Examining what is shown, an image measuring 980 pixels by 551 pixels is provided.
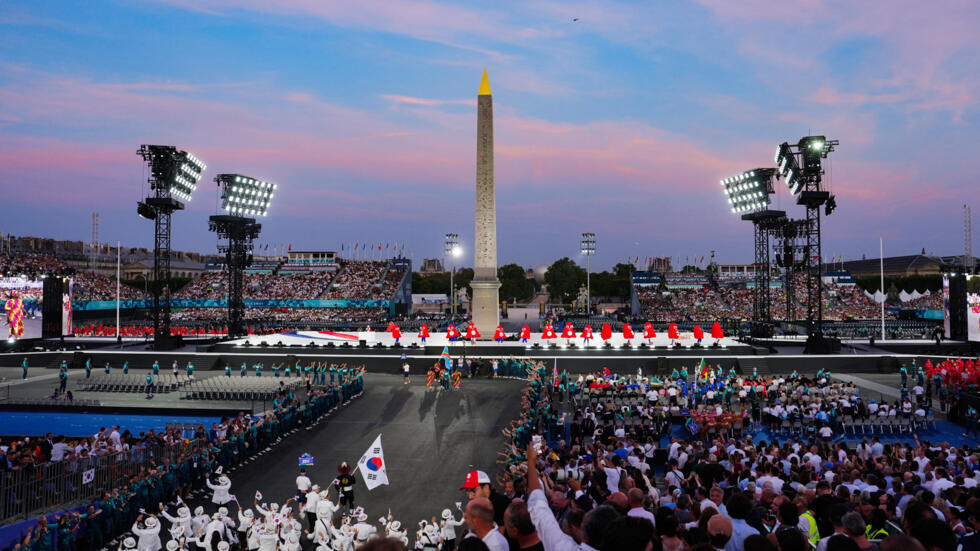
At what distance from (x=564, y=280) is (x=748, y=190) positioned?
233ft

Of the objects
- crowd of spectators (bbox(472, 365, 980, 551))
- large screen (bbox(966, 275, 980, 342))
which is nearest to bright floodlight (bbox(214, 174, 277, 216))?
crowd of spectators (bbox(472, 365, 980, 551))

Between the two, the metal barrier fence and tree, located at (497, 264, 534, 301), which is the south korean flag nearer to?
the metal barrier fence

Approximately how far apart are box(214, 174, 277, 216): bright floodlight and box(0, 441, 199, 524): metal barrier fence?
3350 cm

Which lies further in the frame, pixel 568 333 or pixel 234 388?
pixel 568 333

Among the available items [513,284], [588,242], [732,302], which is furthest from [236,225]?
[513,284]

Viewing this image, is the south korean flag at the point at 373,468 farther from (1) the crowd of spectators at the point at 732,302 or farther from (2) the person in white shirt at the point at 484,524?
(1) the crowd of spectators at the point at 732,302

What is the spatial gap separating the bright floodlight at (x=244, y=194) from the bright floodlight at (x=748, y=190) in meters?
37.5

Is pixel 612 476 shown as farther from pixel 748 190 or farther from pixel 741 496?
pixel 748 190

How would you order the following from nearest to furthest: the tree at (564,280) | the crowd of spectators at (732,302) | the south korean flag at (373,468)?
the south korean flag at (373,468), the crowd of spectators at (732,302), the tree at (564,280)

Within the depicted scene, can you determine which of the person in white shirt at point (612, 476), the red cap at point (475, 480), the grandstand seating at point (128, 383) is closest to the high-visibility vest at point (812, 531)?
the person in white shirt at point (612, 476)

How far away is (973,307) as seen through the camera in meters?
37.0

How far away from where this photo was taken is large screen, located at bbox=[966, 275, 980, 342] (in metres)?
36.6

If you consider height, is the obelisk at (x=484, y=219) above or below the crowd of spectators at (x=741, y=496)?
above

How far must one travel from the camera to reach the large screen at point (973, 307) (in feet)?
120
